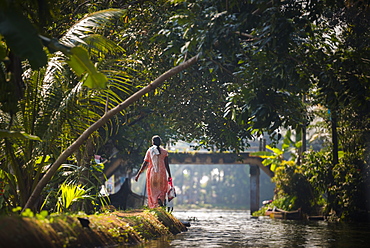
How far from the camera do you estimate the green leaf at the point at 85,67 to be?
626cm

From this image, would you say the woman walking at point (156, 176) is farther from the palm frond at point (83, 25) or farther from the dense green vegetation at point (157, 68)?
the palm frond at point (83, 25)

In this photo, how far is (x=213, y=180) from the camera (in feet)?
229

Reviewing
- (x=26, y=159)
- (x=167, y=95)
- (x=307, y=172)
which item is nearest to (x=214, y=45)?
(x=26, y=159)

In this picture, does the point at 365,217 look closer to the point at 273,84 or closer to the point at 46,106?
the point at 273,84

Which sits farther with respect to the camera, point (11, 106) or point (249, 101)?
point (249, 101)

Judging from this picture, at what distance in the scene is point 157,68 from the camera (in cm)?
1220

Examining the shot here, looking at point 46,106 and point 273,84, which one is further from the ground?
point 273,84

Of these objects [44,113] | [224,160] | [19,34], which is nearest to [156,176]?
[44,113]

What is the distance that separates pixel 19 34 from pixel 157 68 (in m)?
6.52

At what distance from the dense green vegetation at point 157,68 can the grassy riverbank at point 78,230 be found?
3.35ft

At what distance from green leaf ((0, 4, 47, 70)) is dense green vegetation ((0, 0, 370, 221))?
11 mm

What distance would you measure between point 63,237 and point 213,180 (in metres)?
64.6

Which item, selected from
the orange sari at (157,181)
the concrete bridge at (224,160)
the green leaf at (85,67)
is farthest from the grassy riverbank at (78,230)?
the concrete bridge at (224,160)

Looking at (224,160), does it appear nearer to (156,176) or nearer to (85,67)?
(156,176)
